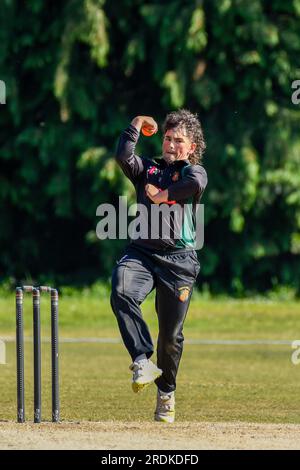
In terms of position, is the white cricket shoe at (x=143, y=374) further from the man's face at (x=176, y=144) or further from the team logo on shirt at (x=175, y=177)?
the man's face at (x=176, y=144)

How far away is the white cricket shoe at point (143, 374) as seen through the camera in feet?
28.1

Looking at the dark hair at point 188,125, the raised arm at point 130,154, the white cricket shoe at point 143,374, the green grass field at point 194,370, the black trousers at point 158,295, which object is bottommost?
the green grass field at point 194,370

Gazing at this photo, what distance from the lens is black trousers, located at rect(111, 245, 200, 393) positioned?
29.1ft

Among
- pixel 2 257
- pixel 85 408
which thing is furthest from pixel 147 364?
pixel 2 257

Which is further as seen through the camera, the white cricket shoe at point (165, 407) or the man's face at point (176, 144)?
the white cricket shoe at point (165, 407)

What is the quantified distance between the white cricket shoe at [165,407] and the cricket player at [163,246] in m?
0.16

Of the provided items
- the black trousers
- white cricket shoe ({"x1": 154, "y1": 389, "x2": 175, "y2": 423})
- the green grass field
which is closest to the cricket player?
the black trousers

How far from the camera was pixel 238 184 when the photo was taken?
25344mm

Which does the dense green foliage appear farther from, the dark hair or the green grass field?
the dark hair

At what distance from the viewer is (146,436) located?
823 cm

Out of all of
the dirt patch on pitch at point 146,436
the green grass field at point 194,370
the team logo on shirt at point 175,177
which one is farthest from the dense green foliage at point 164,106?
the dirt patch on pitch at point 146,436

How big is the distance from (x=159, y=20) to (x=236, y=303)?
5.65 m

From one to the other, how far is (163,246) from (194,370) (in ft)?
18.9
